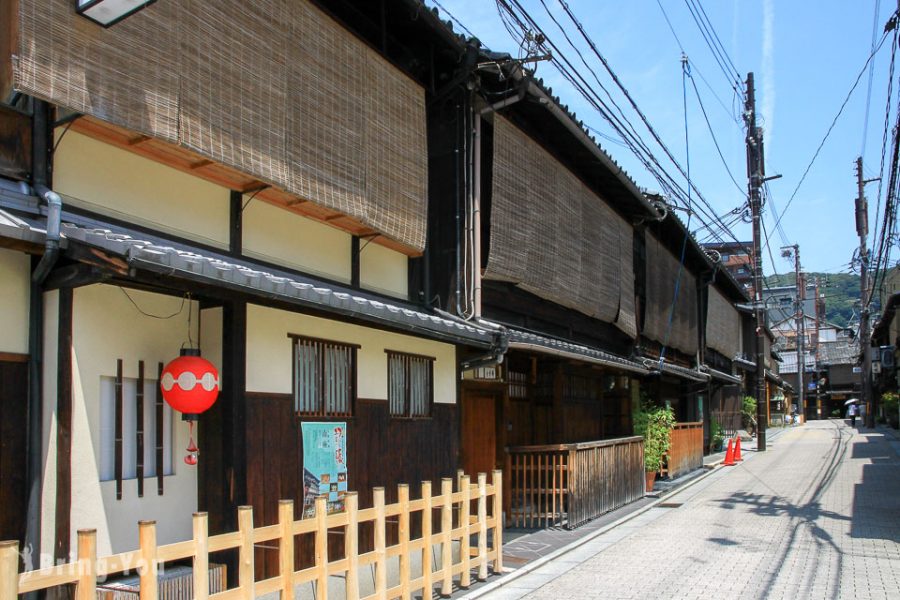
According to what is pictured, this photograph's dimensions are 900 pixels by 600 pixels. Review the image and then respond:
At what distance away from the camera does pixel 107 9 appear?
5910 millimetres

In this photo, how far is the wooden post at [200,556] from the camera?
5477 millimetres

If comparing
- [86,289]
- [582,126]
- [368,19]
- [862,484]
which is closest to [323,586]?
[86,289]

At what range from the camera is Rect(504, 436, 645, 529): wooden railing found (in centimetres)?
1370

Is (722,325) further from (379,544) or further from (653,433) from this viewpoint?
(379,544)

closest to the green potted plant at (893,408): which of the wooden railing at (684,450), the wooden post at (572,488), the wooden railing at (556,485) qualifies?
the wooden railing at (684,450)

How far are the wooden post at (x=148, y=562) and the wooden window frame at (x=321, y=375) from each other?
10.2ft

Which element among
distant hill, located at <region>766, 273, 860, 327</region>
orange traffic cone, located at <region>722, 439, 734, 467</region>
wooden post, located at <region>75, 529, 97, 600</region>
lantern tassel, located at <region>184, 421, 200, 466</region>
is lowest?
orange traffic cone, located at <region>722, 439, 734, 467</region>

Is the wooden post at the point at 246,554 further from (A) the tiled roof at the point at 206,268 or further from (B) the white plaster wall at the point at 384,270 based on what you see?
(B) the white plaster wall at the point at 384,270

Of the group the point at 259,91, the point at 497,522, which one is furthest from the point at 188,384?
the point at 497,522

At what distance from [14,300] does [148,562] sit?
222 cm

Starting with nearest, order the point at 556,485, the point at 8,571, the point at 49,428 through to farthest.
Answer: the point at 8,571, the point at 49,428, the point at 556,485

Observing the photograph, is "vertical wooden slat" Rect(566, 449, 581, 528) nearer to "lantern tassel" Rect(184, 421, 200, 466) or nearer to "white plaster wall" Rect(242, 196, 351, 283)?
"white plaster wall" Rect(242, 196, 351, 283)

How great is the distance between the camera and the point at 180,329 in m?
7.37

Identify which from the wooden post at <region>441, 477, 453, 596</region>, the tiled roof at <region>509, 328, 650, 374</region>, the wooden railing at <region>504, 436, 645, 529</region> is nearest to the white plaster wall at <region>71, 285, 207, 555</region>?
the wooden post at <region>441, 477, 453, 596</region>
